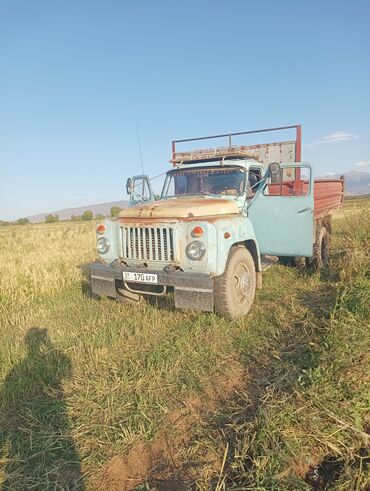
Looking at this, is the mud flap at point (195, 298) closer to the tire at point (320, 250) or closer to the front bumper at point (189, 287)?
the front bumper at point (189, 287)

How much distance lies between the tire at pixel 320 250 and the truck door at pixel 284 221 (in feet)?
3.99

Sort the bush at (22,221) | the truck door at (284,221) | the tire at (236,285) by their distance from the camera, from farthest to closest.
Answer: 1. the bush at (22,221)
2. the truck door at (284,221)
3. the tire at (236,285)


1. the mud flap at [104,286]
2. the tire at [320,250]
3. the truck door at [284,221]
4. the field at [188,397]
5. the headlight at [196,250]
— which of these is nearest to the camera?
the field at [188,397]

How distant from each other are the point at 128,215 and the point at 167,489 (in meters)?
3.28

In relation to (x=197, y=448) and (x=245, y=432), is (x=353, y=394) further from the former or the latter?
(x=197, y=448)

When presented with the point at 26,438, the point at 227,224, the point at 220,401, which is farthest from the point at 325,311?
the point at 26,438

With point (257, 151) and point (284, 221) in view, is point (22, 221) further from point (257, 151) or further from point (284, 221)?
point (284, 221)

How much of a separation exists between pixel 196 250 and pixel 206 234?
0.78 feet

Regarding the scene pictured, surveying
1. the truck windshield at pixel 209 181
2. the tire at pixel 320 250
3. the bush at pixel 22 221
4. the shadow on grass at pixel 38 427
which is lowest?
the bush at pixel 22 221

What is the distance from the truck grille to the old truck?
13 mm

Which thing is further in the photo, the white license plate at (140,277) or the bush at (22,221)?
the bush at (22,221)

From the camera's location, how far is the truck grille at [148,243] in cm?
416

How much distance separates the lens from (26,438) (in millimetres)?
2494

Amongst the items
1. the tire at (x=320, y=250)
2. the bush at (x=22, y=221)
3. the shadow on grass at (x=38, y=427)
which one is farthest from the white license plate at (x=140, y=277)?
the bush at (x=22, y=221)
